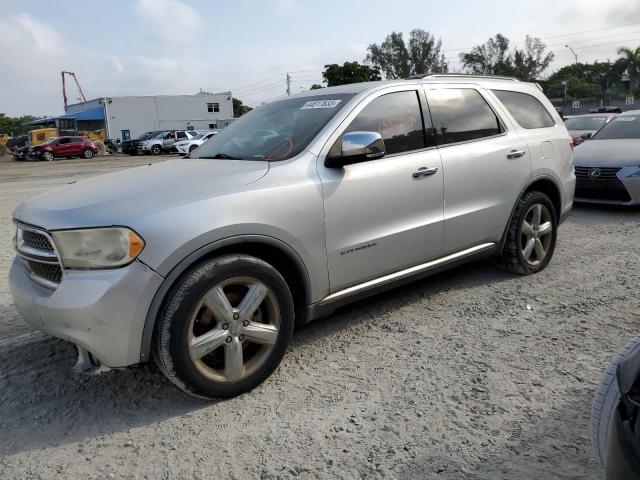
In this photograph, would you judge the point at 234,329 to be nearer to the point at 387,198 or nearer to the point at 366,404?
the point at 366,404

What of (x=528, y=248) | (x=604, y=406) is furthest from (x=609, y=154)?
(x=604, y=406)

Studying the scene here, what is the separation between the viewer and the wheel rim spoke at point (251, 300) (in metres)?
2.87

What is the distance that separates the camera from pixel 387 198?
353 cm

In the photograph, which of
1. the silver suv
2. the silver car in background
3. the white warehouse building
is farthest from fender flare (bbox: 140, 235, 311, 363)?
the white warehouse building

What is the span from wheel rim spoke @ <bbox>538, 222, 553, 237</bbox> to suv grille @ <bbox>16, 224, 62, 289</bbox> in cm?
390

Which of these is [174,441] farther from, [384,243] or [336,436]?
[384,243]

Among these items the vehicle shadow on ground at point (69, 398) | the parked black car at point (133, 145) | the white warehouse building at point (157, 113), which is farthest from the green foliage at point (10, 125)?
the vehicle shadow on ground at point (69, 398)

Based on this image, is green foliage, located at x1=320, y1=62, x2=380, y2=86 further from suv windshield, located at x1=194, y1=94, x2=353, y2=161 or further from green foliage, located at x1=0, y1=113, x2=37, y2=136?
green foliage, located at x1=0, y1=113, x2=37, y2=136

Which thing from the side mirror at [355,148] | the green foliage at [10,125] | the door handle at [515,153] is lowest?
the door handle at [515,153]

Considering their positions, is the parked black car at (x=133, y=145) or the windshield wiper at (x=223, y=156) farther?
the parked black car at (x=133, y=145)

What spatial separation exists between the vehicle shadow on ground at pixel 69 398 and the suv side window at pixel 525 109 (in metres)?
2.41

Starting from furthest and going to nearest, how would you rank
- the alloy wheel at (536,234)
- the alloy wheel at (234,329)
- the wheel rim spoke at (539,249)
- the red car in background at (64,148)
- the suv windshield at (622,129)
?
the red car in background at (64,148) → the suv windshield at (622,129) → the wheel rim spoke at (539,249) → the alloy wheel at (536,234) → the alloy wheel at (234,329)

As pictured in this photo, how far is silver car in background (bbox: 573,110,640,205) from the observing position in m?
7.54

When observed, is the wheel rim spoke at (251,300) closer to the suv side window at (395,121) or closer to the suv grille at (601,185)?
the suv side window at (395,121)
